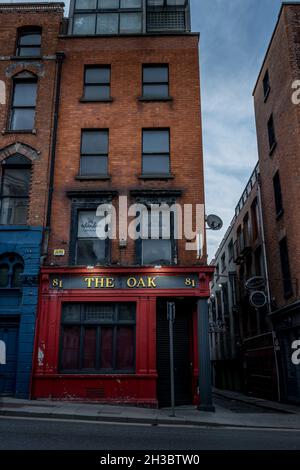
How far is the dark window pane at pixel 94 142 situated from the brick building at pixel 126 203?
0.04 meters

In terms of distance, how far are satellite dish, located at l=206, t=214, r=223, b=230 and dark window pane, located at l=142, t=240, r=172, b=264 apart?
1.87 metres

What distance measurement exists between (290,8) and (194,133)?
868 cm

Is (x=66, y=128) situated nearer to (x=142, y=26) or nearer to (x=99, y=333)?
(x=142, y=26)

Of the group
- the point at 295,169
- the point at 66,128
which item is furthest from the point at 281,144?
the point at 66,128

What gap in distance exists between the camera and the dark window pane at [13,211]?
1758 cm

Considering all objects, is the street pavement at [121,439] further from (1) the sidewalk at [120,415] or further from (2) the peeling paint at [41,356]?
(2) the peeling paint at [41,356]

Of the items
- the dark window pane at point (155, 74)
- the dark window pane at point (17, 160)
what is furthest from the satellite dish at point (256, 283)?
the dark window pane at point (17, 160)

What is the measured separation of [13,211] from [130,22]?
436 inches

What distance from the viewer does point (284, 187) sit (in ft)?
67.7

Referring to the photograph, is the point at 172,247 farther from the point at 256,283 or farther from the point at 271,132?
the point at 271,132

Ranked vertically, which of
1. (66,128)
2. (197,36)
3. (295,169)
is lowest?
(295,169)

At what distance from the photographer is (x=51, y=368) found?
1530 centimetres

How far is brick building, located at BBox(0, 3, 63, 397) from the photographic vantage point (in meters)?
15.8

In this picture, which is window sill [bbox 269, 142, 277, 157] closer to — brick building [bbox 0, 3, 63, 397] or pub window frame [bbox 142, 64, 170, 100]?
pub window frame [bbox 142, 64, 170, 100]
